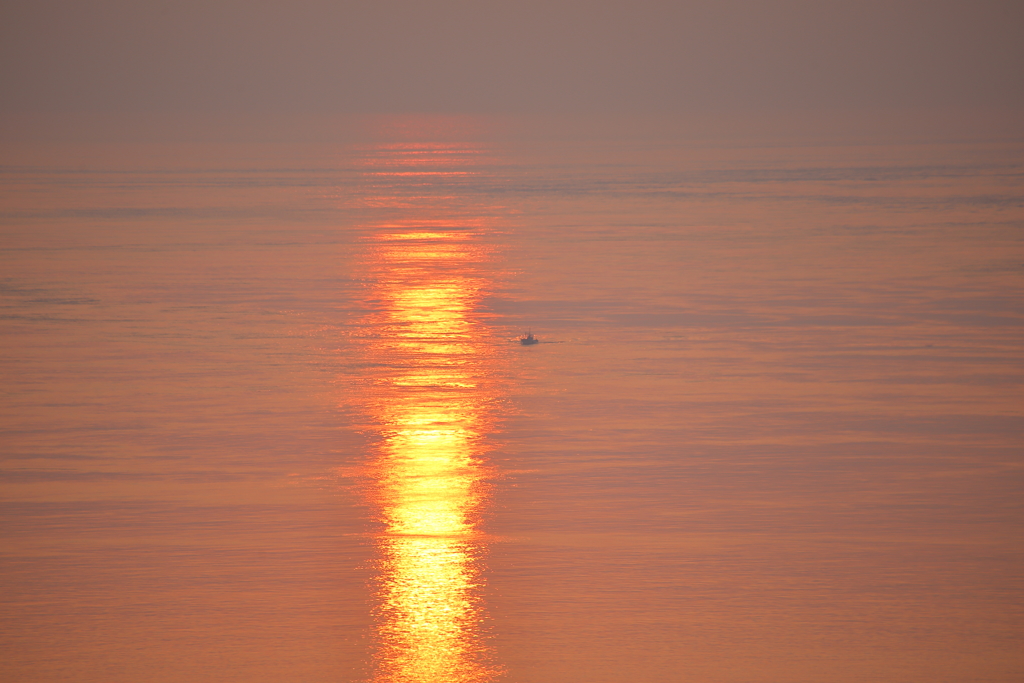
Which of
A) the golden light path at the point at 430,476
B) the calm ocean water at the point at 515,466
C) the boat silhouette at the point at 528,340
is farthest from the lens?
the boat silhouette at the point at 528,340

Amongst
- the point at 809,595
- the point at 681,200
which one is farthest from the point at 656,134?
the point at 809,595

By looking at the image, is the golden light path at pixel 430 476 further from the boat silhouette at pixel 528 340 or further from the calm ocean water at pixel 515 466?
the boat silhouette at pixel 528 340

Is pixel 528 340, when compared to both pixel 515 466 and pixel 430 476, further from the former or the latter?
pixel 430 476

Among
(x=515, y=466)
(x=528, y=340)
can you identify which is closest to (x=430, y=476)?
(x=515, y=466)

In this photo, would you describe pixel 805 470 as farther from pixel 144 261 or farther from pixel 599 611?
pixel 144 261

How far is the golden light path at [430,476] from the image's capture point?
530 inches

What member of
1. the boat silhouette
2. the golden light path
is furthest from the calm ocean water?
the boat silhouette

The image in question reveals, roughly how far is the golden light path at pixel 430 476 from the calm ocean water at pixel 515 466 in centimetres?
5

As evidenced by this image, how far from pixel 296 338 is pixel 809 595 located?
13.8 metres

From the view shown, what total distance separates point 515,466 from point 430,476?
1.12 m

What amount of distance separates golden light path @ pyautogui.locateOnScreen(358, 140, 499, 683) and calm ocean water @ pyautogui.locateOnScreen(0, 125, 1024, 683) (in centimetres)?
5

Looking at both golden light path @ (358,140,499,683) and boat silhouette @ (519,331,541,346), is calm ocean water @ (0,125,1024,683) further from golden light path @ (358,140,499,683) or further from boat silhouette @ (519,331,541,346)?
boat silhouette @ (519,331,541,346)

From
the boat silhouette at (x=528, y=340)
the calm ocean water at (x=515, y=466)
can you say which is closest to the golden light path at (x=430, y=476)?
the calm ocean water at (x=515, y=466)

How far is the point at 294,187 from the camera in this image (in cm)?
6725
